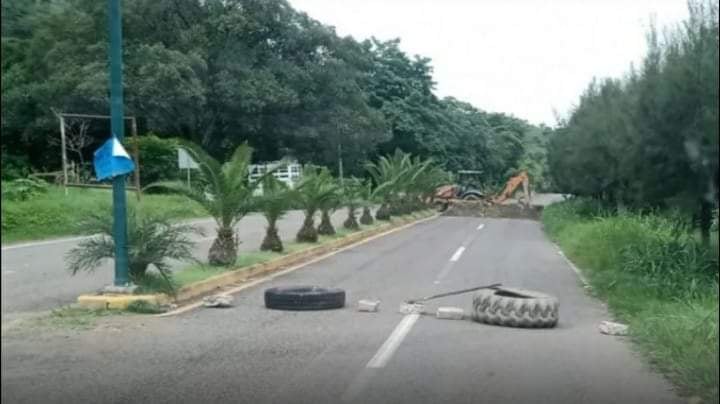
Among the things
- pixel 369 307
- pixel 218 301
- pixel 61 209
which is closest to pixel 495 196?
pixel 369 307

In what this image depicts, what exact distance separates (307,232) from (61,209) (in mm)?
13977

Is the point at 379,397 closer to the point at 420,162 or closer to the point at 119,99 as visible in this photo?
the point at 119,99

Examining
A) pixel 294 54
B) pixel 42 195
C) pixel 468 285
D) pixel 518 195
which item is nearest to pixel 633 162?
pixel 468 285

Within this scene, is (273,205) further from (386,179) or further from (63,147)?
(386,179)

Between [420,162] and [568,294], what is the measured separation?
17647 mm

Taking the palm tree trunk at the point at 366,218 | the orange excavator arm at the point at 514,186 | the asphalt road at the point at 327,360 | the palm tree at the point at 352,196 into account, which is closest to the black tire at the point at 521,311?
the asphalt road at the point at 327,360

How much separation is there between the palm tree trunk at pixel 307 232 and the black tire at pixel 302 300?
30.1ft

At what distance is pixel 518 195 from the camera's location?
152 ft

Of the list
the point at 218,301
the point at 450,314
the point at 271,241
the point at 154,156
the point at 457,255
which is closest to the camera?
the point at 154,156

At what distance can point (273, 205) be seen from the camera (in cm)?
1596

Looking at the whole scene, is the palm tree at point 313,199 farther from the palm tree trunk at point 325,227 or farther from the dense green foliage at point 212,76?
the dense green foliage at point 212,76

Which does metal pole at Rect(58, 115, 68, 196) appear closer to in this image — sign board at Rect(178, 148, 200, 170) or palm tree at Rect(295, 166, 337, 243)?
sign board at Rect(178, 148, 200, 170)

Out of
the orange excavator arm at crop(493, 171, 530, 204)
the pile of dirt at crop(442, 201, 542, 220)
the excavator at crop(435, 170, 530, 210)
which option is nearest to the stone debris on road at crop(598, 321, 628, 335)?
the pile of dirt at crop(442, 201, 542, 220)

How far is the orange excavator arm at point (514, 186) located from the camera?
1700 inches
